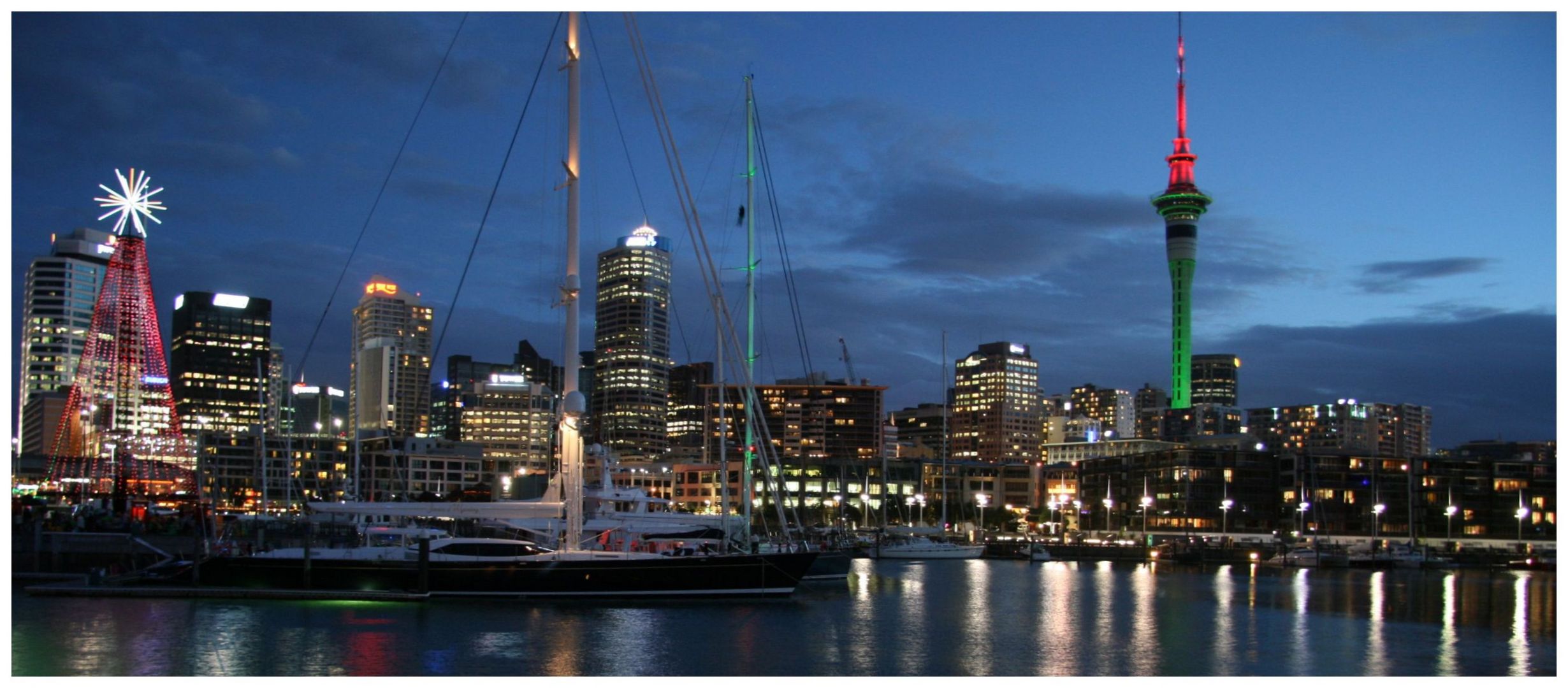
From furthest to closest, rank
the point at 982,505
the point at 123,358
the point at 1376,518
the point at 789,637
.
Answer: the point at 982,505, the point at 1376,518, the point at 123,358, the point at 789,637

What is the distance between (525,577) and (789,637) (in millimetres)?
10686

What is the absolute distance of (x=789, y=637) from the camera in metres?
38.1

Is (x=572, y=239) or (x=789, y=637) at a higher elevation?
(x=572, y=239)

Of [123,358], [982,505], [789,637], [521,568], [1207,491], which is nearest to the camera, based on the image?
[789,637]

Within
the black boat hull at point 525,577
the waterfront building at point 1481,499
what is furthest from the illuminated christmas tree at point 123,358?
the waterfront building at point 1481,499

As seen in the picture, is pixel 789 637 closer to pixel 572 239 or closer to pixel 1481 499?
pixel 572 239

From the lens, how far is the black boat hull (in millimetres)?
44219

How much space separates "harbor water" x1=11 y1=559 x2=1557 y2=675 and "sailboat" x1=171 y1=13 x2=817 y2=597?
27.3 inches

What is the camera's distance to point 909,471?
648ft

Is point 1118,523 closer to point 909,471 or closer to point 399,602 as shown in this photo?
point 909,471

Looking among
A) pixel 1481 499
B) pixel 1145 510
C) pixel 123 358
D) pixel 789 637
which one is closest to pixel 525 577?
pixel 789 637

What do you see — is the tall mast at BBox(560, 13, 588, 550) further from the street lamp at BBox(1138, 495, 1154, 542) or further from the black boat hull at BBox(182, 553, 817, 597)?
the street lamp at BBox(1138, 495, 1154, 542)

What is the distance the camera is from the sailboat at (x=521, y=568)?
144 ft

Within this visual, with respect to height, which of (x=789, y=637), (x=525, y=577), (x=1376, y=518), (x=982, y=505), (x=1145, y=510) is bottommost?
(x=982, y=505)
